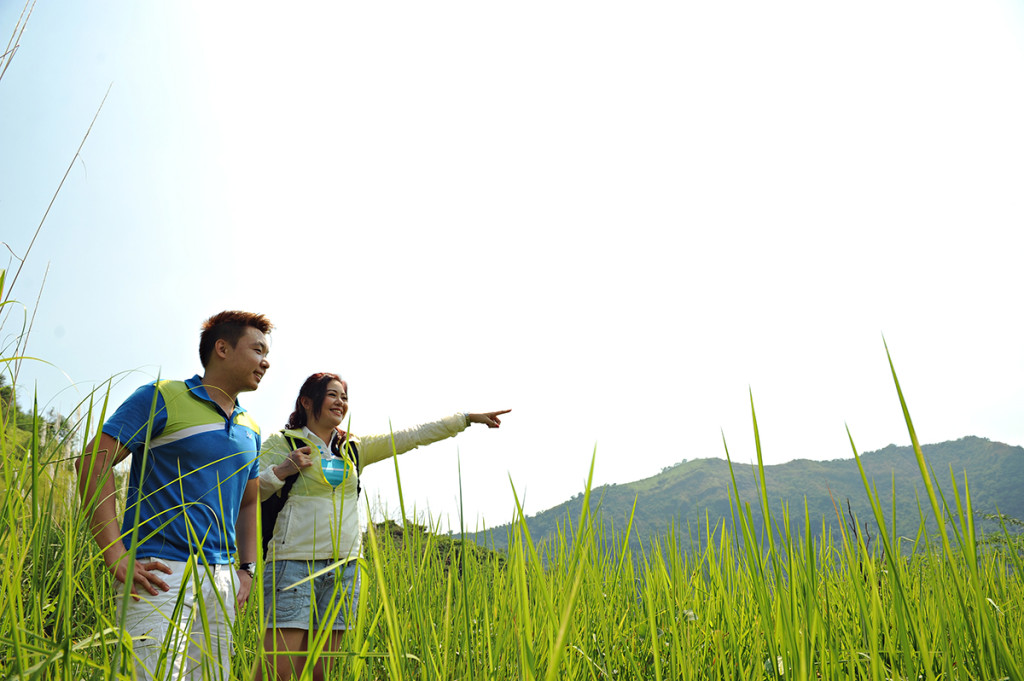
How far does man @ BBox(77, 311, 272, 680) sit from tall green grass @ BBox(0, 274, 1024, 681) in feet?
0.60

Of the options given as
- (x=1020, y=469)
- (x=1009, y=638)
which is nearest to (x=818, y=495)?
(x=1020, y=469)

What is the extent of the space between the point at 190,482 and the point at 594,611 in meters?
1.59

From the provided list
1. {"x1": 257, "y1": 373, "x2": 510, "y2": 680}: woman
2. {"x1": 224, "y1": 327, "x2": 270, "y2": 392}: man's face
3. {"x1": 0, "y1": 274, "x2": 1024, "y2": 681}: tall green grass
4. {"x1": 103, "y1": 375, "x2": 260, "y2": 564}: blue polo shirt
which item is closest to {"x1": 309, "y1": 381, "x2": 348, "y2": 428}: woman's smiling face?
{"x1": 257, "y1": 373, "x2": 510, "y2": 680}: woman

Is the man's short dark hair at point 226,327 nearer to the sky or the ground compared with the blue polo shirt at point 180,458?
nearer to the sky

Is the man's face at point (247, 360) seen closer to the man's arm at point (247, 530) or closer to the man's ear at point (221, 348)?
the man's ear at point (221, 348)

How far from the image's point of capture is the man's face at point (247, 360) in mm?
2607

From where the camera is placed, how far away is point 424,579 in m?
2.19

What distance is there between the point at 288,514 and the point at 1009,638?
2819mm

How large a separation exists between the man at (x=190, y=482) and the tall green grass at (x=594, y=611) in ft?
0.60

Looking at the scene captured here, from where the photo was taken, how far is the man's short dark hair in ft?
8.69

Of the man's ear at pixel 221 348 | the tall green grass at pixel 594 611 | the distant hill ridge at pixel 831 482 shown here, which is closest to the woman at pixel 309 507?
the man's ear at pixel 221 348

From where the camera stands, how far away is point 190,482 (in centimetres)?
230

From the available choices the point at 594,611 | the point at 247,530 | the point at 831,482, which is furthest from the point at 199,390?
the point at 831,482

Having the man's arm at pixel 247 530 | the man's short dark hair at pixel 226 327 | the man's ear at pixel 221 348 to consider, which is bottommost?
the man's arm at pixel 247 530
